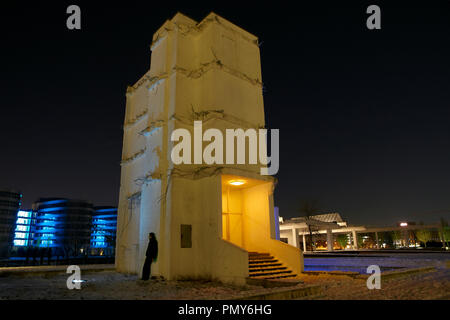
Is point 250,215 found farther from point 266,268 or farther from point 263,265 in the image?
point 266,268

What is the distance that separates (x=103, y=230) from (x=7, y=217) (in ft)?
135

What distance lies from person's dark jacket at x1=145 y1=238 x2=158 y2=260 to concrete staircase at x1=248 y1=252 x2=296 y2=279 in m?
4.45

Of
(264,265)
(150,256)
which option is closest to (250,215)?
(264,265)

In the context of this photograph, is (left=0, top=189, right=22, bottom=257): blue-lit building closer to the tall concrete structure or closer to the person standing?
the tall concrete structure

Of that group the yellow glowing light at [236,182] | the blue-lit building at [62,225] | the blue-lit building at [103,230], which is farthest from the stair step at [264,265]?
the blue-lit building at [103,230]

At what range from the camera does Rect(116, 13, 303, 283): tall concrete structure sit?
607 inches

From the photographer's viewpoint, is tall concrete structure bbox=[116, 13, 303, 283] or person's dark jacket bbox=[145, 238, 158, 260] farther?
tall concrete structure bbox=[116, 13, 303, 283]

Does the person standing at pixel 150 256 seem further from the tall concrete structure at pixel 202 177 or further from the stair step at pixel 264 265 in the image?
the stair step at pixel 264 265

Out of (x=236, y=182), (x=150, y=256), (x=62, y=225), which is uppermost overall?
(x=62, y=225)

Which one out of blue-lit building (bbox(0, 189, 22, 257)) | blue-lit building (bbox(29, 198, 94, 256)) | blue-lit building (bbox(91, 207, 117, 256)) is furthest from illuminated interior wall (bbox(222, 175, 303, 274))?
blue-lit building (bbox(91, 207, 117, 256))

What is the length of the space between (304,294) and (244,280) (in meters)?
4.81

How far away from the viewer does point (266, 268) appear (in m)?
15.2

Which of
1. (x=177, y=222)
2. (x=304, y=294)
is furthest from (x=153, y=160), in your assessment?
(x=304, y=294)
